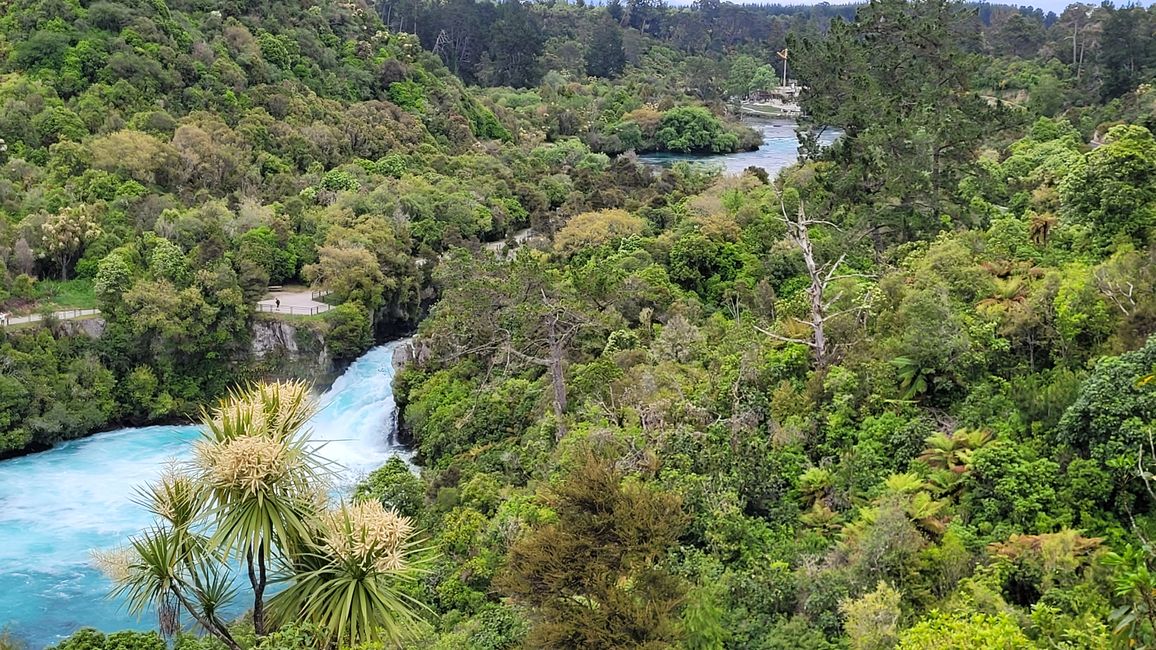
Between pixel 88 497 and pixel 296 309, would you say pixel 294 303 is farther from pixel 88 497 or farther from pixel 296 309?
pixel 88 497

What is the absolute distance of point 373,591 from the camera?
8.36 meters

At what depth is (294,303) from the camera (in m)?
35.4

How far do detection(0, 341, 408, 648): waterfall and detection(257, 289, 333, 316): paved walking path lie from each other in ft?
9.08

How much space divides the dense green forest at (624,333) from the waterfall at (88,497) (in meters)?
1.55

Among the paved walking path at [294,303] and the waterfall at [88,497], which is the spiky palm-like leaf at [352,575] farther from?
the paved walking path at [294,303]

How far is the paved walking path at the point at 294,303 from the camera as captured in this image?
113 feet

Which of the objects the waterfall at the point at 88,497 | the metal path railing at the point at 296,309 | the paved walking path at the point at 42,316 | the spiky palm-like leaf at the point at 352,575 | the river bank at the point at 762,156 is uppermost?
the spiky palm-like leaf at the point at 352,575

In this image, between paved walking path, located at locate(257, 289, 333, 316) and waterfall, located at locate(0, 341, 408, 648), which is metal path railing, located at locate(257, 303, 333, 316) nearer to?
paved walking path, located at locate(257, 289, 333, 316)

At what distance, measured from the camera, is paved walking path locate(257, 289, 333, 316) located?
3447 centimetres

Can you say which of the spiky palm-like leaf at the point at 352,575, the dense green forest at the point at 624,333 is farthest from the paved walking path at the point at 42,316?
the spiky palm-like leaf at the point at 352,575

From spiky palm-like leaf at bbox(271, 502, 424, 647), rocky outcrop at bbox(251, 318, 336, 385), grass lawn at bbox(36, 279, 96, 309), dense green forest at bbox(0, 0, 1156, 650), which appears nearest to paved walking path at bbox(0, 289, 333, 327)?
grass lawn at bbox(36, 279, 96, 309)

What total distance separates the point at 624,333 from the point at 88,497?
1545 cm

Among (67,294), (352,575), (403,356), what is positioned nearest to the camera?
(352,575)

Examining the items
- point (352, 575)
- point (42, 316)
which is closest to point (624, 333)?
point (352, 575)
